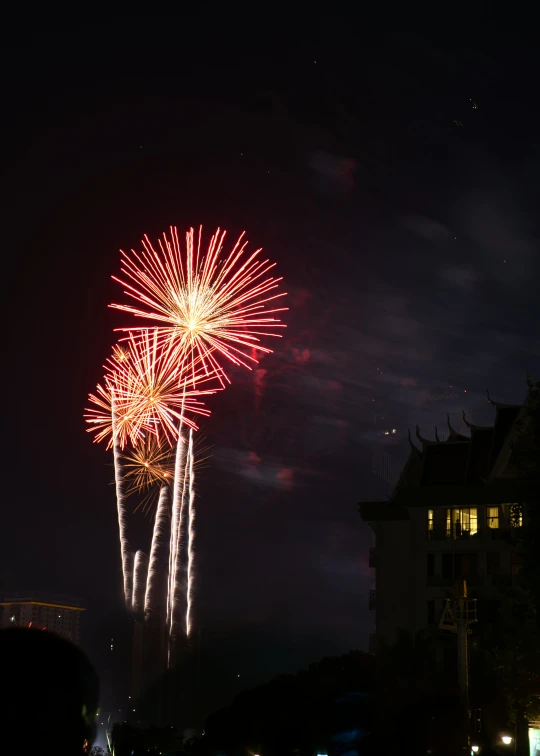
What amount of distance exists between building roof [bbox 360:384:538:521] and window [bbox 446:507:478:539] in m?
0.82

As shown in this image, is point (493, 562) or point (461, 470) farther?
point (461, 470)

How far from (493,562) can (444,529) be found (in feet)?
14.8

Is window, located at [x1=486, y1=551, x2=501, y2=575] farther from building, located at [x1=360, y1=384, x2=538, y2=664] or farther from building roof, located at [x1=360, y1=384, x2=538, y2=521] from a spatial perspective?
building roof, located at [x1=360, y1=384, x2=538, y2=521]

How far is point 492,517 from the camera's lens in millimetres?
62906

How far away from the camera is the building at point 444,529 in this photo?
6184 centimetres

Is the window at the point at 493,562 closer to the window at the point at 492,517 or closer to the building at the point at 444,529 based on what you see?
the building at the point at 444,529

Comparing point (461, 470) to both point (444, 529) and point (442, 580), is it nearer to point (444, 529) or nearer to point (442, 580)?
point (444, 529)

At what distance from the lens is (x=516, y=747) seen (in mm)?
42469

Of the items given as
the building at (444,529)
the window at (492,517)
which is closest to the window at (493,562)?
the building at (444,529)

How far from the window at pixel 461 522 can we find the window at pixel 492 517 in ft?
2.94

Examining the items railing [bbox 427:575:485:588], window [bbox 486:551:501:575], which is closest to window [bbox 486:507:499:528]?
window [bbox 486:551:501:575]

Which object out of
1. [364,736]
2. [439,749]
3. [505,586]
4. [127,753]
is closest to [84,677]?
[364,736]

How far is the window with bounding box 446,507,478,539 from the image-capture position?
63.7m

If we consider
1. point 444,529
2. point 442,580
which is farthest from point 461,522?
point 442,580
